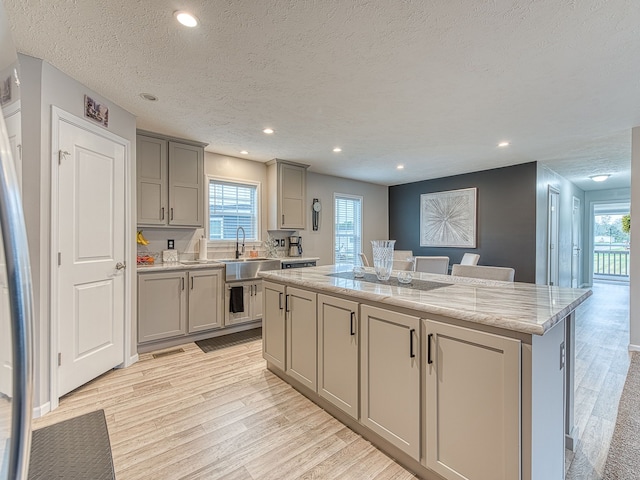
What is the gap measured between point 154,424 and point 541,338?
7.55 ft

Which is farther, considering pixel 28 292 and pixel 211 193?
pixel 211 193

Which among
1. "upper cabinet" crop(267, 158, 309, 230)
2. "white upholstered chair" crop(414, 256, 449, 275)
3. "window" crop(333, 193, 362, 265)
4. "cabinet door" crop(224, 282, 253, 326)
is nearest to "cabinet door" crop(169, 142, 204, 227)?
"cabinet door" crop(224, 282, 253, 326)

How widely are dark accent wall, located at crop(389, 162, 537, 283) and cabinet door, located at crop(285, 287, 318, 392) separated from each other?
166 inches

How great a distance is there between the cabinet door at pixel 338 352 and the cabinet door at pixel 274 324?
505 millimetres

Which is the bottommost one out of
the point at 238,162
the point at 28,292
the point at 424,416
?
the point at 424,416

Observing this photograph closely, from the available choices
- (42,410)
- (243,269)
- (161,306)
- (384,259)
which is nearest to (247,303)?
(243,269)

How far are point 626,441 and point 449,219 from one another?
4.28m

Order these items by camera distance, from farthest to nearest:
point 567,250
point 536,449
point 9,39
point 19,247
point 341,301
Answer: point 567,250
point 341,301
point 536,449
point 9,39
point 19,247

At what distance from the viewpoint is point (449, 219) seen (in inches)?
225

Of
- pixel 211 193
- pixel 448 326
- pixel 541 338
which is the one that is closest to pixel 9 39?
pixel 448 326

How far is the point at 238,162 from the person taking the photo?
4.52 metres

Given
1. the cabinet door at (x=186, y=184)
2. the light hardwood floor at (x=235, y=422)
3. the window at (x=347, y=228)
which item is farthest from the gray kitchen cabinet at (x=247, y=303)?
the window at (x=347, y=228)

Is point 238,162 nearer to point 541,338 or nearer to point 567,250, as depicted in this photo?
point 541,338

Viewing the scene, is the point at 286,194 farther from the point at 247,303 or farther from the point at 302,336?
the point at 302,336
